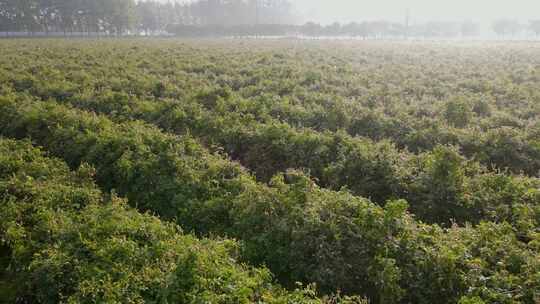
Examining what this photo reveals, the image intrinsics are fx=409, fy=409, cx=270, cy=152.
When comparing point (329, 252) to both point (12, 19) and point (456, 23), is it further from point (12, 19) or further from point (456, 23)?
point (456, 23)

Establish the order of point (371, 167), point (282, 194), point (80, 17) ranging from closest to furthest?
point (282, 194) < point (371, 167) < point (80, 17)

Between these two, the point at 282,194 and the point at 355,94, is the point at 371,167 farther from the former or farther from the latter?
the point at 355,94

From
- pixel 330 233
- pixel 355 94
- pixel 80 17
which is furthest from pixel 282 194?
pixel 80 17

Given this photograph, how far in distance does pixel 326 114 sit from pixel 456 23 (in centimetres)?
15598

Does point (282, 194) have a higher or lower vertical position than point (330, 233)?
higher

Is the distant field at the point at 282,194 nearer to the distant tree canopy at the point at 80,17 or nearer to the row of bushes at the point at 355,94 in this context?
the row of bushes at the point at 355,94

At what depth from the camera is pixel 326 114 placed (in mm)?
15297

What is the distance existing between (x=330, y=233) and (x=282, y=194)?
1716 mm

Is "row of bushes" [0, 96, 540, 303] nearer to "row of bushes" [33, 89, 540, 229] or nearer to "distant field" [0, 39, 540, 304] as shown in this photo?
"distant field" [0, 39, 540, 304]

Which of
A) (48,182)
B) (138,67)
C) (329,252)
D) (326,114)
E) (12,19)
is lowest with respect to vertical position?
(329,252)

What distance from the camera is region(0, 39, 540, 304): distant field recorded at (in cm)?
695

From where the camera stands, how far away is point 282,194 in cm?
922

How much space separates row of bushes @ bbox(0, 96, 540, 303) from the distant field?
0.11ft

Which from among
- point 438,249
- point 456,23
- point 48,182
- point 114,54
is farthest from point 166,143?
point 456,23
